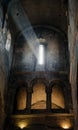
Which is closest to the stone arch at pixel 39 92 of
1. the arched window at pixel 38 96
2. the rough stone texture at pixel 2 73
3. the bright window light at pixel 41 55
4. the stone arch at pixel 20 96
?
the arched window at pixel 38 96

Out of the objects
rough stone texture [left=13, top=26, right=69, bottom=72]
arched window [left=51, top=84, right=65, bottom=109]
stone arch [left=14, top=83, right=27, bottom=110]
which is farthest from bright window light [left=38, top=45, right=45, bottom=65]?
stone arch [left=14, top=83, right=27, bottom=110]

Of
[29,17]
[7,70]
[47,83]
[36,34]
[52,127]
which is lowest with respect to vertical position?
[52,127]

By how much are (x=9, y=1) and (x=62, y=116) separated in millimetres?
7301

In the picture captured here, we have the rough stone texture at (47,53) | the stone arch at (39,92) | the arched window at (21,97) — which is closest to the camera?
the stone arch at (39,92)

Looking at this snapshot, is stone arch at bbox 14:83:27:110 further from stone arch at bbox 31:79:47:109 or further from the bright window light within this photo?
the bright window light

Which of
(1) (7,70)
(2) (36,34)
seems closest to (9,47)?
(1) (7,70)

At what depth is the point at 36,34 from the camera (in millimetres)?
14359

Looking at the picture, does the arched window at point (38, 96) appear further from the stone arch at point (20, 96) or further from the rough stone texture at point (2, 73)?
the rough stone texture at point (2, 73)

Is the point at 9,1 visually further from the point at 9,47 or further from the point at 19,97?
the point at 19,97

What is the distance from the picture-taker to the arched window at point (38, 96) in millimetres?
12848

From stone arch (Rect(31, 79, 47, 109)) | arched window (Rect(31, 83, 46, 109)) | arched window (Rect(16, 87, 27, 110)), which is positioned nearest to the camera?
stone arch (Rect(31, 79, 47, 109))

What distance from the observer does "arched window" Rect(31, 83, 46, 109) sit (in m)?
12.8

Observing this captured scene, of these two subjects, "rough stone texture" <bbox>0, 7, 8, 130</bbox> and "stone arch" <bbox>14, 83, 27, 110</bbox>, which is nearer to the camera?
"rough stone texture" <bbox>0, 7, 8, 130</bbox>

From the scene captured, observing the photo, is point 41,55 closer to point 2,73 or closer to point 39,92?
point 39,92
